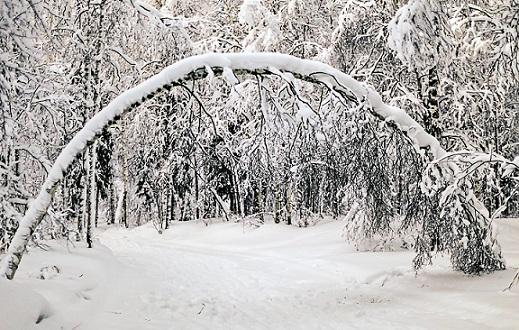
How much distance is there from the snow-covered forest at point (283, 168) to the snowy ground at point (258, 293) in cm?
6

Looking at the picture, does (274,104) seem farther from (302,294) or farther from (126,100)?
(302,294)

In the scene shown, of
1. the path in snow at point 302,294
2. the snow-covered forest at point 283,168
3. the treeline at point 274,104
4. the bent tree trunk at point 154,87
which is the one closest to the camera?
the bent tree trunk at point 154,87

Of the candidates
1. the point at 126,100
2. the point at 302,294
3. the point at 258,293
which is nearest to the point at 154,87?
the point at 126,100

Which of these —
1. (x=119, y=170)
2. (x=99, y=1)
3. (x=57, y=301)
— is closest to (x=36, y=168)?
(x=57, y=301)

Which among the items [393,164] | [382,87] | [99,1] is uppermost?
[99,1]

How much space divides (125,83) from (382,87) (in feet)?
31.1

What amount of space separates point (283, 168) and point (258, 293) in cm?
375

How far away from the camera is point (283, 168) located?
25.5 feet

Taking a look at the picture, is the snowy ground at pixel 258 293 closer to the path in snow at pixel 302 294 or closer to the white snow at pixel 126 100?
the path in snow at pixel 302 294

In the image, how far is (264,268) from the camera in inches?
551

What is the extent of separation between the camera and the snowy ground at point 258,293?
24.0 ft

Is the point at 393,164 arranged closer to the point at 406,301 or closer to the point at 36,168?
the point at 406,301

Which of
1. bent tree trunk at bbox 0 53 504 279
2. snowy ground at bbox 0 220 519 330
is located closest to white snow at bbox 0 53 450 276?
bent tree trunk at bbox 0 53 504 279

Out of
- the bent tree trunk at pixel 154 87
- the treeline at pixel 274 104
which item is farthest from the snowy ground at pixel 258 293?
the treeline at pixel 274 104
